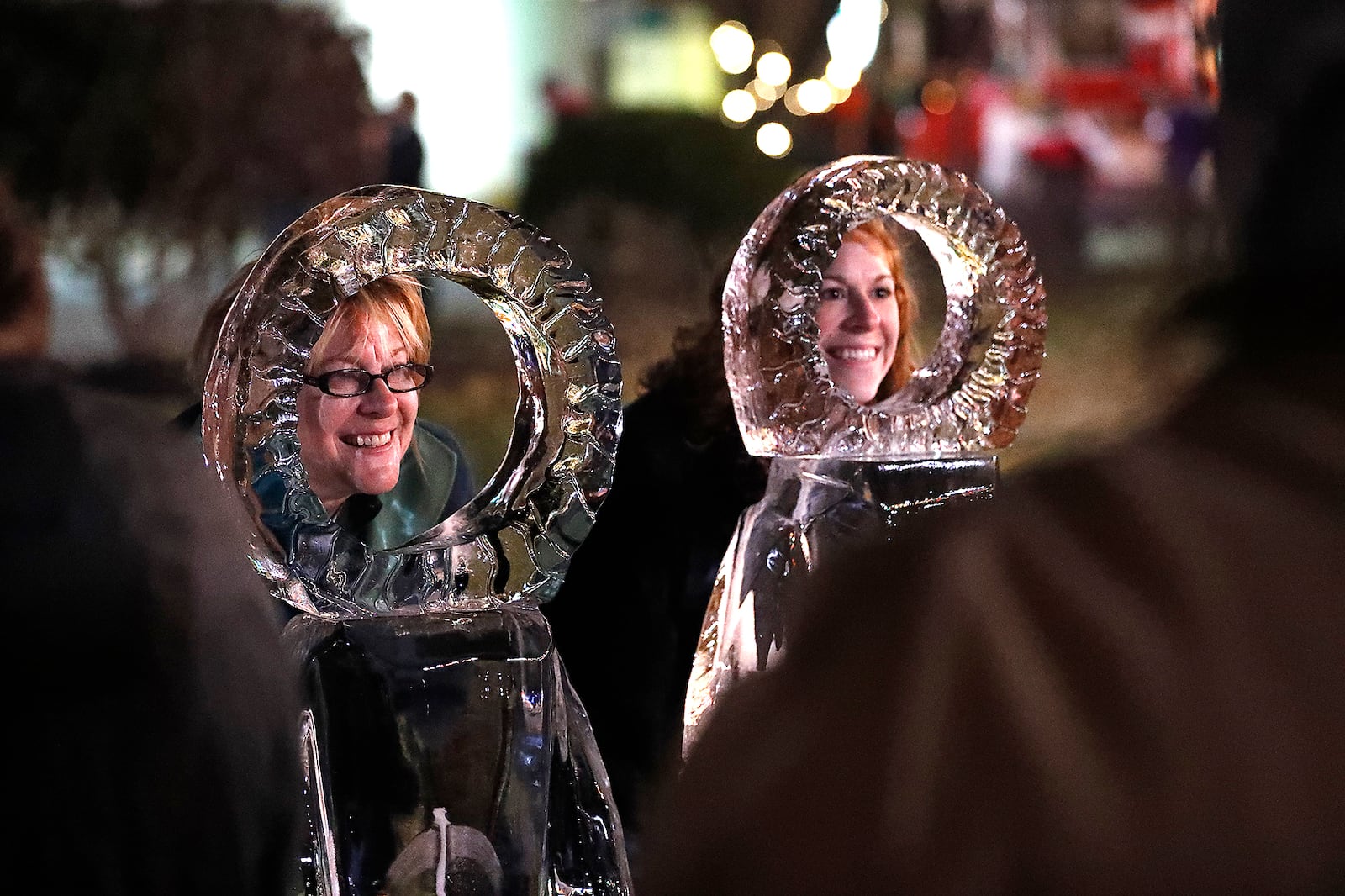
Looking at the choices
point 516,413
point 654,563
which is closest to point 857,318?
point 516,413

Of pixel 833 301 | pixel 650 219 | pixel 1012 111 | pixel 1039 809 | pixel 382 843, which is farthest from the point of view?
pixel 1012 111

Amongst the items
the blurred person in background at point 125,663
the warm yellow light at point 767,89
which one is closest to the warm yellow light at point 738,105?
the warm yellow light at point 767,89

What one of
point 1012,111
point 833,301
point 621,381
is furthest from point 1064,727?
point 1012,111

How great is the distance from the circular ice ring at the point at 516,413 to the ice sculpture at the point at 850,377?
Result: 0.51 feet

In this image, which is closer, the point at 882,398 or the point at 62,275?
the point at 882,398

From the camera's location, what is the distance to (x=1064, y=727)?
366mm

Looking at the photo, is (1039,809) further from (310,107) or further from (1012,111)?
(1012,111)

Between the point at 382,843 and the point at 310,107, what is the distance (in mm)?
1345

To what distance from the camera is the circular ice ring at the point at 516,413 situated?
2.60 feet

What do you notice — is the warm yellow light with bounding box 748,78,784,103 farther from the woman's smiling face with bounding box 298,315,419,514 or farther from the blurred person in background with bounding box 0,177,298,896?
the blurred person in background with bounding box 0,177,298,896

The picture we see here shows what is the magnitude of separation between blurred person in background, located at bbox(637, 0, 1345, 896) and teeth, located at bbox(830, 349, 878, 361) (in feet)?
2.29

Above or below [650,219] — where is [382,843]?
below

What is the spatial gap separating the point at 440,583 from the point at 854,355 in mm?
391

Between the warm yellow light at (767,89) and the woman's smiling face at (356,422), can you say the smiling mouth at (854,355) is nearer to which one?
the woman's smiling face at (356,422)
